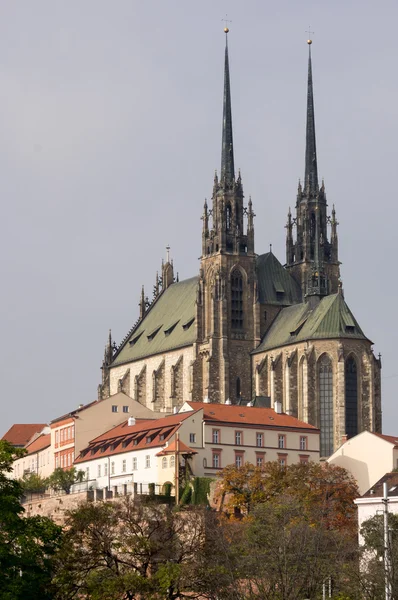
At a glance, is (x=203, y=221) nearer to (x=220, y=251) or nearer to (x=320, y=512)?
(x=220, y=251)

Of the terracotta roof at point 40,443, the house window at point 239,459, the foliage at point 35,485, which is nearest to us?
the house window at point 239,459

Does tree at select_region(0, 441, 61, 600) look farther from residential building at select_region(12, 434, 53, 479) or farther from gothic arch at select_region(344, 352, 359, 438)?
gothic arch at select_region(344, 352, 359, 438)

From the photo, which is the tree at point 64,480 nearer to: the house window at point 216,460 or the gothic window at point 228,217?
the house window at point 216,460

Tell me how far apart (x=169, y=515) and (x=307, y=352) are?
207 ft

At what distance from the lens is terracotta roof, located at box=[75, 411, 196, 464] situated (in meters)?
125

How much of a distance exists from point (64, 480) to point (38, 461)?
74.6ft

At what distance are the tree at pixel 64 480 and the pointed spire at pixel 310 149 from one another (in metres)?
50.1

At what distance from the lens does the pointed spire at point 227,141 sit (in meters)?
165

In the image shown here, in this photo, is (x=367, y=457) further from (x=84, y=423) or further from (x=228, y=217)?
(x=228, y=217)

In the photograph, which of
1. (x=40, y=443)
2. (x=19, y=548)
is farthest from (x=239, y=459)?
(x=19, y=548)

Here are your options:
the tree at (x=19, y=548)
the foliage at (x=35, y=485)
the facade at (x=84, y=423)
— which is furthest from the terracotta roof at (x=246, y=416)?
the tree at (x=19, y=548)

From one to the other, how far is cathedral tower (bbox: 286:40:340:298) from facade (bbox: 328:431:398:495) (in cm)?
3605

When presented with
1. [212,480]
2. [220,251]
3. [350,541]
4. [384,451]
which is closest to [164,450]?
[212,480]

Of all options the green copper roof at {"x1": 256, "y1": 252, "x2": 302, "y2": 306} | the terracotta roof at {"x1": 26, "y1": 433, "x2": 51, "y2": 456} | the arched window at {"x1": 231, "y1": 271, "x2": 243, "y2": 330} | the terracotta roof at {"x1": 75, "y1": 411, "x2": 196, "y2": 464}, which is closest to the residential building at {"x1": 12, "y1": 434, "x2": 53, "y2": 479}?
the terracotta roof at {"x1": 26, "y1": 433, "x2": 51, "y2": 456}
